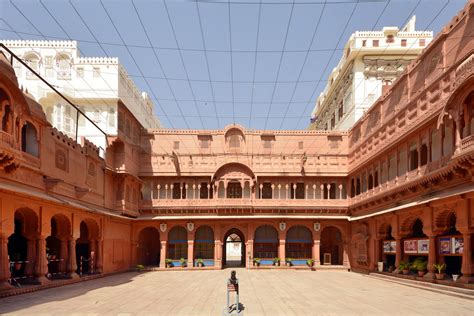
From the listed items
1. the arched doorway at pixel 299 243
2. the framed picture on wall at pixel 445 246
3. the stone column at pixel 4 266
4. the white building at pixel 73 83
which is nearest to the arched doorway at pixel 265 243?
the arched doorway at pixel 299 243

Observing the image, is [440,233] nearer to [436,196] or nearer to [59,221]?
[436,196]

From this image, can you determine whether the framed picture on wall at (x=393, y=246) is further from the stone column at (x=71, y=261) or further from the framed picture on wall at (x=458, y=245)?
the stone column at (x=71, y=261)

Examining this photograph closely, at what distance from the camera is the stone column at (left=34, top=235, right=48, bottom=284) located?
68.0 ft

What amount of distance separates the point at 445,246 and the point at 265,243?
19.2 meters

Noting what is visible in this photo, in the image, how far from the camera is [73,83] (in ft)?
127

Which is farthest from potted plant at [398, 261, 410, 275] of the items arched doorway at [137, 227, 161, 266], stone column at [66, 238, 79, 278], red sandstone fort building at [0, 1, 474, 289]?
arched doorway at [137, 227, 161, 266]

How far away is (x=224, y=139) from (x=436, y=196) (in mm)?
20335

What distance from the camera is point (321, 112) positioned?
55.9 meters

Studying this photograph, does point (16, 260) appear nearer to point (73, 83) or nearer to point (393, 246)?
point (73, 83)

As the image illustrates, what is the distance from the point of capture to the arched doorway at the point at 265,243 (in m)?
37.6

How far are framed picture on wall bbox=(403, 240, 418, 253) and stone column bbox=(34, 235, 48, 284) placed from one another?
66.3ft

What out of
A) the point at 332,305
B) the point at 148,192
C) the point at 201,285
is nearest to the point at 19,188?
the point at 201,285

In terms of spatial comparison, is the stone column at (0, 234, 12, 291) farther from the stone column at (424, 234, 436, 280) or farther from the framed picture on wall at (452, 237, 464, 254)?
the framed picture on wall at (452, 237, 464, 254)

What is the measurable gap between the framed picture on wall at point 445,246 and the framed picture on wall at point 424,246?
823 millimetres
